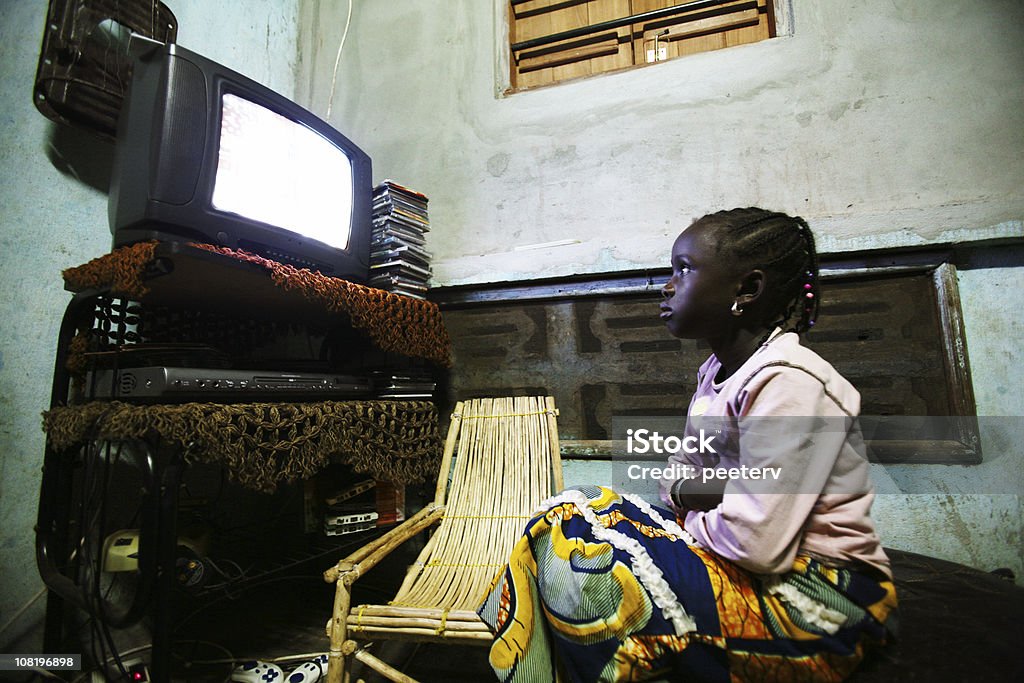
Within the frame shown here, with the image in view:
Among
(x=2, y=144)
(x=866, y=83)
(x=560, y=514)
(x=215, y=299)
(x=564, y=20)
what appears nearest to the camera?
(x=560, y=514)

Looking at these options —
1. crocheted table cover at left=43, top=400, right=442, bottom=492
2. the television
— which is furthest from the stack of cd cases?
crocheted table cover at left=43, top=400, right=442, bottom=492

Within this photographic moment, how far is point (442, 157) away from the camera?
1986 millimetres

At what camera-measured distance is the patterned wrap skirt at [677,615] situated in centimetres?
67

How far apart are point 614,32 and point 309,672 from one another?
236 centimetres

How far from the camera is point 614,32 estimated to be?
1.91 m

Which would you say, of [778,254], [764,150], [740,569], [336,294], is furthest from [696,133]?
[740,569]

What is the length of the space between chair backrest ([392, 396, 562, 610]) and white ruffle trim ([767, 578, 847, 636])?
70 centimetres

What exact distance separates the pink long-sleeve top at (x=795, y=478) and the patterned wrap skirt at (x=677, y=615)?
1.7 inches

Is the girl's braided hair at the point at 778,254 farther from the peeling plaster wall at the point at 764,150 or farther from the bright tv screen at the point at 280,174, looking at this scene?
the bright tv screen at the point at 280,174

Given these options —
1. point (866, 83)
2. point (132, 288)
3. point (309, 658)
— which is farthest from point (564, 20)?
point (309, 658)

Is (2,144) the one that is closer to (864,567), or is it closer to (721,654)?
(721,654)

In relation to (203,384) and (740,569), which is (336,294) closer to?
(203,384)

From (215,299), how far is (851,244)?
1.87 m

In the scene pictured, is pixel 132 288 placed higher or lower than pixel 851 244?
lower
